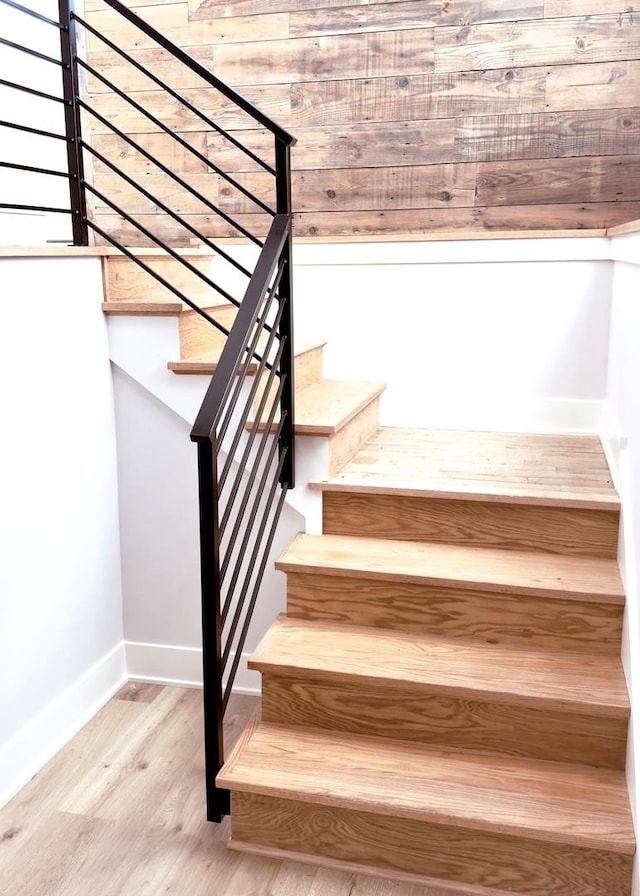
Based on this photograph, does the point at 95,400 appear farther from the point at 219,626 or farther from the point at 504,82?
the point at 504,82

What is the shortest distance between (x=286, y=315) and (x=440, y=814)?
4.62ft

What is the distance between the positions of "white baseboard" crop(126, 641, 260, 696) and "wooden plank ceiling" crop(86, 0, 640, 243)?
1.83m

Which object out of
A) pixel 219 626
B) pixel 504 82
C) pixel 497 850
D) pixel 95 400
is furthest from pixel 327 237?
pixel 497 850

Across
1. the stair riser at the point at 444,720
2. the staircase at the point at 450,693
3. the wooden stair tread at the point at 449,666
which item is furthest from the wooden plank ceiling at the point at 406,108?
the stair riser at the point at 444,720

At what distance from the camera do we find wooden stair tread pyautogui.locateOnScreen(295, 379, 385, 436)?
2.53 metres

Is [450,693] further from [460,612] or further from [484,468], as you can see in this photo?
[484,468]

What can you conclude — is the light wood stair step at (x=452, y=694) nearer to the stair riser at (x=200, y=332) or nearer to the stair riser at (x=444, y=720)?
the stair riser at (x=444, y=720)

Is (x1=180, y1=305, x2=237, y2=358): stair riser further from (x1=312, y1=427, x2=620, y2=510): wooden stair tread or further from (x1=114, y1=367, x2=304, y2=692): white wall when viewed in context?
(x1=312, y1=427, x2=620, y2=510): wooden stair tread

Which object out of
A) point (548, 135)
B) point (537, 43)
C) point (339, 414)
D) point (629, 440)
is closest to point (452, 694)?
point (629, 440)

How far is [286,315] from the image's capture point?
8.09 feet

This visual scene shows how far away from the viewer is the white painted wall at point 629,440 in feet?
6.30

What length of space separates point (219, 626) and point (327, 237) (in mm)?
1996

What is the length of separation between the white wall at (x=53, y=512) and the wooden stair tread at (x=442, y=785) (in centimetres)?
68

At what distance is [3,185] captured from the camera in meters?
3.54
